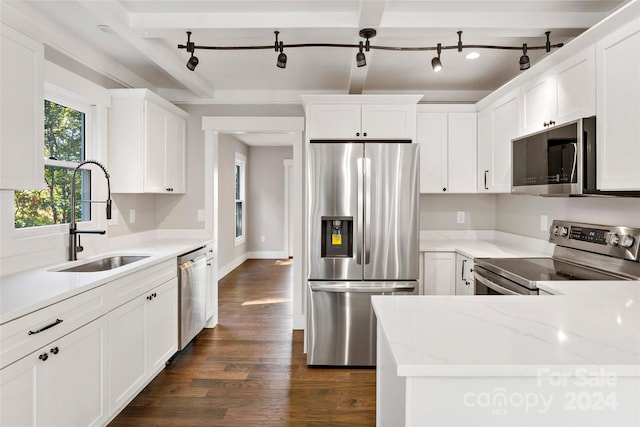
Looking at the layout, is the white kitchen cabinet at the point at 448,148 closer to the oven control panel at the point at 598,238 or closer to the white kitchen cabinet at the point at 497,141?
the white kitchen cabinet at the point at 497,141

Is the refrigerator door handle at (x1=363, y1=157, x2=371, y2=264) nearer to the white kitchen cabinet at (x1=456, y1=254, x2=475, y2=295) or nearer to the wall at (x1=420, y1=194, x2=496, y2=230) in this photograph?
the white kitchen cabinet at (x1=456, y1=254, x2=475, y2=295)

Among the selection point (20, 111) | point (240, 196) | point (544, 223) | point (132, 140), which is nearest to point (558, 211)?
point (544, 223)

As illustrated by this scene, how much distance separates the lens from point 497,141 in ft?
10.6

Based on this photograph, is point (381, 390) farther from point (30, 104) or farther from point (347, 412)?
point (30, 104)

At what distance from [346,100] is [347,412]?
2306mm

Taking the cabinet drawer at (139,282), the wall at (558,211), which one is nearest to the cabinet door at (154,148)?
the cabinet drawer at (139,282)

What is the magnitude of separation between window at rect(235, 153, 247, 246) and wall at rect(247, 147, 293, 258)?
390mm

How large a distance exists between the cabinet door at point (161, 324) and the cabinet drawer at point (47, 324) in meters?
0.61

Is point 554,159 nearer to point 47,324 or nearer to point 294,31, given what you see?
point 294,31

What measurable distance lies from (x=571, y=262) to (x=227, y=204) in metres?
5.02

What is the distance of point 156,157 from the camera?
11.0ft

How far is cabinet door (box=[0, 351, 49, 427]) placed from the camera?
1.46m

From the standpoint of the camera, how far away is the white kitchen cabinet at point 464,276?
3055 millimetres

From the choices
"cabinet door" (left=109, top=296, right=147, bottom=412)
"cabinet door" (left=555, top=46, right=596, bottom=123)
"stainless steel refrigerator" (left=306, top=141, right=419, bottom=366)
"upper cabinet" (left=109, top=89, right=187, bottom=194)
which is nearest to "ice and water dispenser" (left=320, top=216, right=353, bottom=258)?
"stainless steel refrigerator" (left=306, top=141, right=419, bottom=366)
